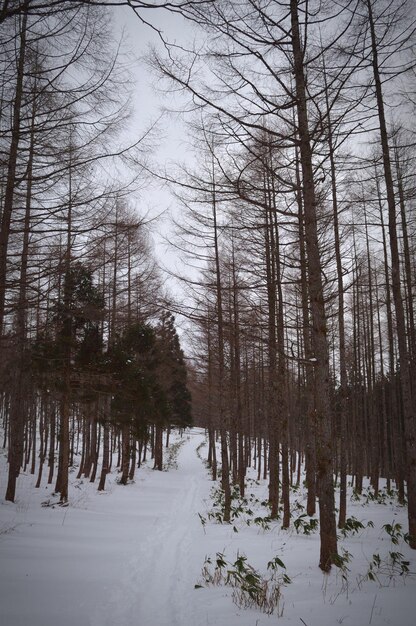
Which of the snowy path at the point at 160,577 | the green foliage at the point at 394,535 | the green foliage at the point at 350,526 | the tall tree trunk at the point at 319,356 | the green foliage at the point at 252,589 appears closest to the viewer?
the snowy path at the point at 160,577

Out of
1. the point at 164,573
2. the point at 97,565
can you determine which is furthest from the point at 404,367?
the point at 97,565

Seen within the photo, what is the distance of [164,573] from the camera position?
5266 mm

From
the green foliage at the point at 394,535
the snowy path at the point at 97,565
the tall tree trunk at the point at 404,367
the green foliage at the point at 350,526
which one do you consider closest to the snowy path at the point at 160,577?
the snowy path at the point at 97,565

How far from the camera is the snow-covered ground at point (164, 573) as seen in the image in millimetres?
3664

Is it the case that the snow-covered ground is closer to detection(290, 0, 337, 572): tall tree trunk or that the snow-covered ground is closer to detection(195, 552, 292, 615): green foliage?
detection(195, 552, 292, 615): green foliage

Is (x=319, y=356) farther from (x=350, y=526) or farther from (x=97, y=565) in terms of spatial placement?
(x=350, y=526)

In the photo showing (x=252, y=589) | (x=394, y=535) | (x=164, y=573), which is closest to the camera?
Result: (x=252, y=589)

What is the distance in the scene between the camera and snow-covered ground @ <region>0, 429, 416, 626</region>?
3664 mm

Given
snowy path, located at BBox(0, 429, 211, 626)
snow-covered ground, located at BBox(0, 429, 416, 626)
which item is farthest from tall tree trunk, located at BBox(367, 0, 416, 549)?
snowy path, located at BBox(0, 429, 211, 626)

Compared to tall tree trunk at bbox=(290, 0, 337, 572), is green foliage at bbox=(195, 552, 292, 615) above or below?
below

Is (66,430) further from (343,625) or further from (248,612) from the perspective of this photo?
(343,625)

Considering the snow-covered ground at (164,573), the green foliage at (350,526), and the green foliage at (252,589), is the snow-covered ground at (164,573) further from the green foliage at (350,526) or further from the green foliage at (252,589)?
the green foliage at (350,526)

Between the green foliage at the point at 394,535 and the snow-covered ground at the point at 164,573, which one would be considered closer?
the snow-covered ground at the point at 164,573

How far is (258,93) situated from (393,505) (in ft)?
56.3
